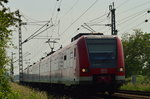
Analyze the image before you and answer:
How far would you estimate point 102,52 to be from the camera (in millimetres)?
16844

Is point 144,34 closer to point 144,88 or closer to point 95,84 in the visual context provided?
point 144,88

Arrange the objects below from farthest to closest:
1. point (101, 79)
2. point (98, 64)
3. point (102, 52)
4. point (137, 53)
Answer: point (137, 53) < point (102, 52) < point (98, 64) < point (101, 79)

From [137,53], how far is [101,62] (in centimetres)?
5095

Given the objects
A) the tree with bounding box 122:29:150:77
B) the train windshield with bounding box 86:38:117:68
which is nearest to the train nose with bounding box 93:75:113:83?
the train windshield with bounding box 86:38:117:68

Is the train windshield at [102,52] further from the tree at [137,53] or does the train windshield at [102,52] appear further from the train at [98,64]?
the tree at [137,53]

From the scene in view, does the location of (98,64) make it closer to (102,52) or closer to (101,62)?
(101,62)

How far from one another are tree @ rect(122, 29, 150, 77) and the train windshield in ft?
142

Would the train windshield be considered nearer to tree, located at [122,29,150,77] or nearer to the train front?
the train front

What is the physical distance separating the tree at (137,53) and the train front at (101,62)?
43.2m

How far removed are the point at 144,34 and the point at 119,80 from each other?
183 feet

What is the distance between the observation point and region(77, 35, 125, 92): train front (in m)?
16.3

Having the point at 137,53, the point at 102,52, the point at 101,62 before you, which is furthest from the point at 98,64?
the point at 137,53

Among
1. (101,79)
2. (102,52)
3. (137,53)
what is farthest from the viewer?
(137,53)

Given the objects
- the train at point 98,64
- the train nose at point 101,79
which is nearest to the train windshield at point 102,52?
the train at point 98,64
